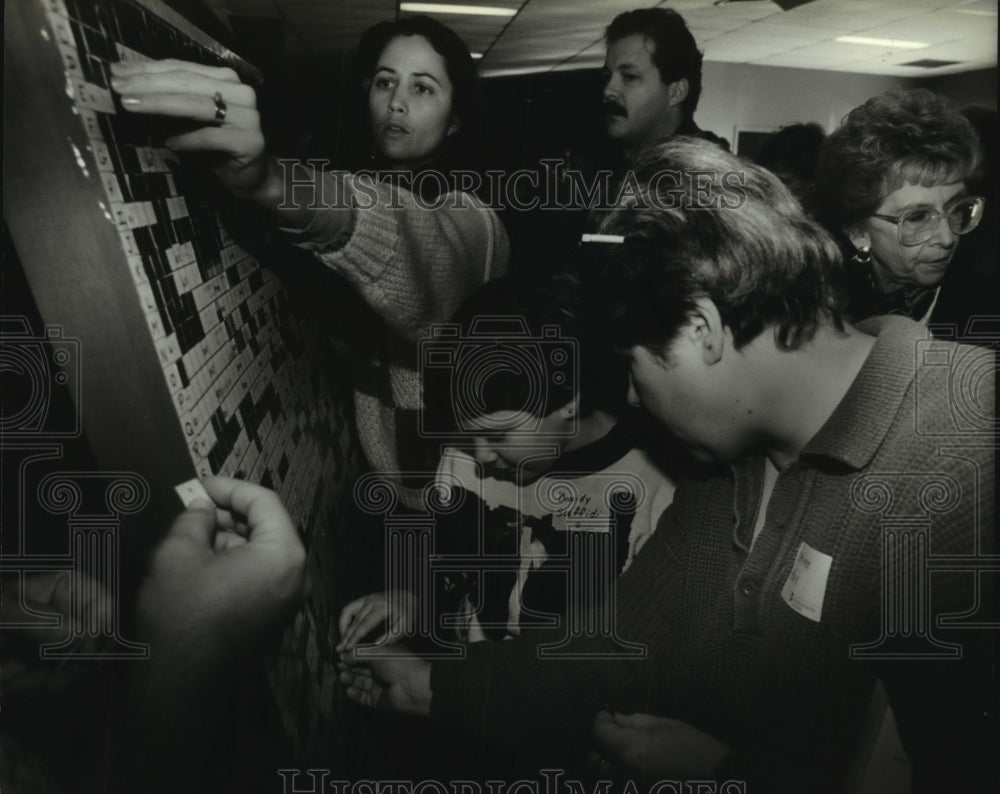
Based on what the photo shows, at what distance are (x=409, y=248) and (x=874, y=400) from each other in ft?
2.63

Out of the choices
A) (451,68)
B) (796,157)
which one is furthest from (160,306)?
(796,157)

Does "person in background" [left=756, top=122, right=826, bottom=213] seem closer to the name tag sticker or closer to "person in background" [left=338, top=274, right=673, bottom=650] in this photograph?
"person in background" [left=338, top=274, right=673, bottom=650]

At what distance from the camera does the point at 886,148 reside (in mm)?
1421

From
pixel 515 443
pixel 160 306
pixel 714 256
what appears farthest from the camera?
pixel 515 443

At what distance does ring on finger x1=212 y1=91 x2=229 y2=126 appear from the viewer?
1231 mm

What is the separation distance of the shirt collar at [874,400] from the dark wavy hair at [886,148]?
9.6 inches

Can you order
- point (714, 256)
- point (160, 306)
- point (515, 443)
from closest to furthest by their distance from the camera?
point (160, 306) → point (714, 256) → point (515, 443)

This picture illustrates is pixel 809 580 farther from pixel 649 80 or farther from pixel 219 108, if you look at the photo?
pixel 219 108

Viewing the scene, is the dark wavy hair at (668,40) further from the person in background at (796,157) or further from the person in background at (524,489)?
the person in background at (524,489)

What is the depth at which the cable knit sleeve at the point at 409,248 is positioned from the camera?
1340mm

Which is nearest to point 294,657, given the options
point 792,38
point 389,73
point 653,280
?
point 653,280

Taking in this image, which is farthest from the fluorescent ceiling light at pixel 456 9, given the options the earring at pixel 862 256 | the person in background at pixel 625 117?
the earring at pixel 862 256

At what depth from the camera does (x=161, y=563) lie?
1.31m

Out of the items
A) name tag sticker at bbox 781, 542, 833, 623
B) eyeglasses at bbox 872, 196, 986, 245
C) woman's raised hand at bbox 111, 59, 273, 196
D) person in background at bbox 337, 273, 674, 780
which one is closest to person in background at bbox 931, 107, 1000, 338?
eyeglasses at bbox 872, 196, 986, 245
